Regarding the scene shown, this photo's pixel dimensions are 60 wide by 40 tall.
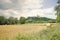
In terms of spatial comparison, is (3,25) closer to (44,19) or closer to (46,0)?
(44,19)

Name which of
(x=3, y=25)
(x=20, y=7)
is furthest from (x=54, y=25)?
(x=3, y=25)

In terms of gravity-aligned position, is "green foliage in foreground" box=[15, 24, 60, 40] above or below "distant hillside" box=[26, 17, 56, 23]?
below

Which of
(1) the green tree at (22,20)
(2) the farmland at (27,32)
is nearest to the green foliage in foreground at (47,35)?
(2) the farmland at (27,32)

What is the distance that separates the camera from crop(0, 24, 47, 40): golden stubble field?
6.31 ft

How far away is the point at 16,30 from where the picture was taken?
1.97m

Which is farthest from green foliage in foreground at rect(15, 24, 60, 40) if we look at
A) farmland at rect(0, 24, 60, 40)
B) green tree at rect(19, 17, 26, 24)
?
green tree at rect(19, 17, 26, 24)

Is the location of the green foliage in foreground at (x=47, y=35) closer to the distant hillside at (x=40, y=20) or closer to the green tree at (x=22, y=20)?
the distant hillside at (x=40, y=20)

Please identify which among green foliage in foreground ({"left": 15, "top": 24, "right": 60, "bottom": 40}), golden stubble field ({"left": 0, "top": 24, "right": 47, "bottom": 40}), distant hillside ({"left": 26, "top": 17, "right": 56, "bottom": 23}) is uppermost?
distant hillside ({"left": 26, "top": 17, "right": 56, "bottom": 23})

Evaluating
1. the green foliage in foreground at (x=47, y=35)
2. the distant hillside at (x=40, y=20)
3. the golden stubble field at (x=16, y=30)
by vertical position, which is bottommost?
the green foliage in foreground at (x=47, y=35)

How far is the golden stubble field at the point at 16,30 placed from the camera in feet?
6.31

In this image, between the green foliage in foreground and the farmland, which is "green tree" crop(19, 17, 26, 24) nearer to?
the farmland

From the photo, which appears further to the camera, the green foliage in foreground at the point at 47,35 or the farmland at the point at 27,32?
the green foliage in foreground at the point at 47,35

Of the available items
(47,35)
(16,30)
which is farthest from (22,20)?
(47,35)

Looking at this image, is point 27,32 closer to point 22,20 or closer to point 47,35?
point 22,20
